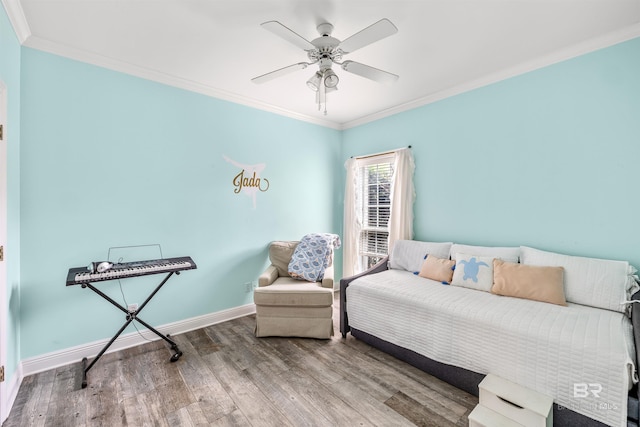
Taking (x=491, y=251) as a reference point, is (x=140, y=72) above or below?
above

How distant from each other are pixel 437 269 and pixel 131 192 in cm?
305

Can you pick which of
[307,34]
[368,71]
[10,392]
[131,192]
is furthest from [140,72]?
[10,392]

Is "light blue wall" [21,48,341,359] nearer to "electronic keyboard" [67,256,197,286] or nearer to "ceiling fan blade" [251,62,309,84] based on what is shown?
"electronic keyboard" [67,256,197,286]

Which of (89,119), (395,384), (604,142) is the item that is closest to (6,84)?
(89,119)

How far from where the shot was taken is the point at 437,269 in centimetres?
276

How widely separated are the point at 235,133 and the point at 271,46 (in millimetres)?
1244

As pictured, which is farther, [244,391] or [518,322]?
[244,391]

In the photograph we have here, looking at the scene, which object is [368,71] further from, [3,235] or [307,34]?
[3,235]

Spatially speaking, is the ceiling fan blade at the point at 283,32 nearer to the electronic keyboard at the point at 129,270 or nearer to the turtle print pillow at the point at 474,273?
the electronic keyboard at the point at 129,270

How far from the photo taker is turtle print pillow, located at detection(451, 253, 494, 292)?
95.8 inches

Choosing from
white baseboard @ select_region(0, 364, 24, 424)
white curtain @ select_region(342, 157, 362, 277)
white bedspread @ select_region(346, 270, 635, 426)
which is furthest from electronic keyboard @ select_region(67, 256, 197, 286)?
white curtain @ select_region(342, 157, 362, 277)

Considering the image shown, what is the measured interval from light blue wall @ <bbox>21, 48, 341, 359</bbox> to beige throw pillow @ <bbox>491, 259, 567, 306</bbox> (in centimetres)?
249

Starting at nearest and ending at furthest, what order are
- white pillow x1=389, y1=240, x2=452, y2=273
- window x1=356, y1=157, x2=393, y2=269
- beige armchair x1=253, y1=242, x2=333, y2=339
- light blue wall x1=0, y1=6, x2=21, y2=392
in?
light blue wall x1=0, y1=6, x2=21, y2=392 < beige armchair x1=253, y1=242, x2=333, y2=339 < white pillow x1=389, y1=240, x2=452, y2=273 < window x1=356, y1=157, x2=393, y2=269

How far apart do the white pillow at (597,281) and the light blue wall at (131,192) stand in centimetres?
293
